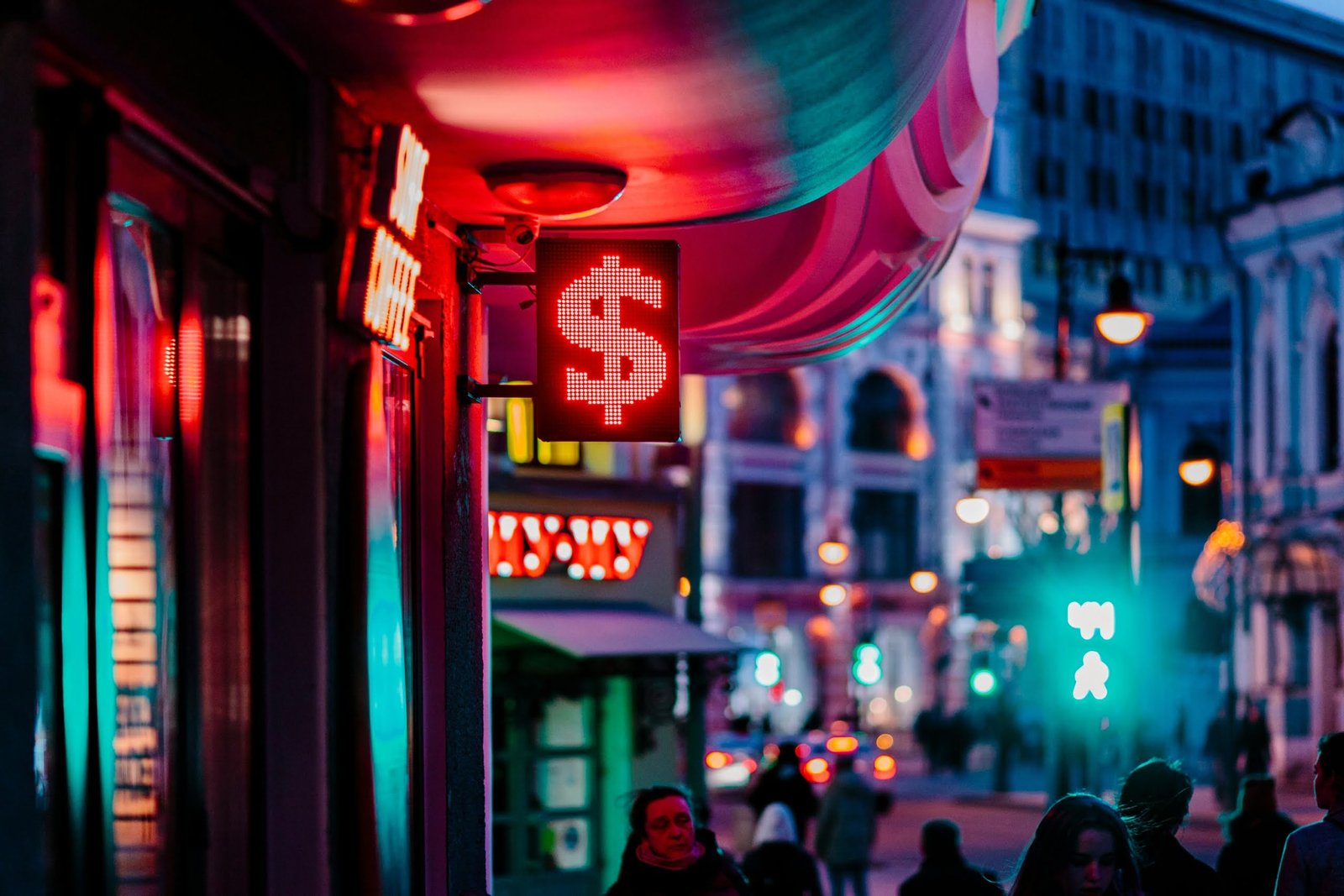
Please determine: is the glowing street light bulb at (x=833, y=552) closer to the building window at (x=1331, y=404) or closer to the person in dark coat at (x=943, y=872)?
the building window at (x=1331, y=404)

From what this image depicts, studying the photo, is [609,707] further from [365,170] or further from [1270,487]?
[1270,487]

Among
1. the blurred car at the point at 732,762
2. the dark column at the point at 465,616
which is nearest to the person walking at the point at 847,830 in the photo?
the dark column at the point at 465,616

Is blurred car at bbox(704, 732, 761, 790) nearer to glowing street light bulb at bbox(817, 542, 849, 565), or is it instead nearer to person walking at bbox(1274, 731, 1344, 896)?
glowing street light bulb at bbox(817, 542, 849, 565)

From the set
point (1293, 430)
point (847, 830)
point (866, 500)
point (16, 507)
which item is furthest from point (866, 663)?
point (16, 507)

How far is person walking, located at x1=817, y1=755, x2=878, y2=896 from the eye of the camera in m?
18.7

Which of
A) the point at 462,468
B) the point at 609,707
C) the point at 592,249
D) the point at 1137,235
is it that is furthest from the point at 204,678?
the point at 1137,235

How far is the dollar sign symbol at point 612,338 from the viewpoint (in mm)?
7555

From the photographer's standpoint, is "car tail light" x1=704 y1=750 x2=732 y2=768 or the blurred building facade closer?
"car tail light" x1=704 y1=750 x2=732 y2=768

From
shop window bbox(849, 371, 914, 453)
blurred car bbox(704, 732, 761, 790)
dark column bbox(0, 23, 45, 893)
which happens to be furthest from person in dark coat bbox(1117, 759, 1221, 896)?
shop window bbox(849, 371, 914, 453)

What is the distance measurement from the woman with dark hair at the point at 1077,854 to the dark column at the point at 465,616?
334cm

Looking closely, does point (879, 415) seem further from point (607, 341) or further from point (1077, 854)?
point (1077, 854)

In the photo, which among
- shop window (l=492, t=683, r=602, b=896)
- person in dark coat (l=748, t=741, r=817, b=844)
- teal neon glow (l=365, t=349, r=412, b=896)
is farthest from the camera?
shop window (l=492, t=683, r=602, b=896)

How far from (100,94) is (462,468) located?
452cm

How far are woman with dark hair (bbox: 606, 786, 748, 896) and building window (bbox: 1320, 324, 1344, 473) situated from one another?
122 feet
